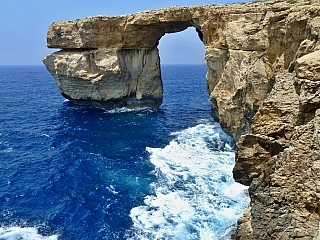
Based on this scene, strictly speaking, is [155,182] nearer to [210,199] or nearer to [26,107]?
[210,199]

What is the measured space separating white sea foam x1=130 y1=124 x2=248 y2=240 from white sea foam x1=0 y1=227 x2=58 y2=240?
5645 mm

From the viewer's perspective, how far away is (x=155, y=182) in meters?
23.3

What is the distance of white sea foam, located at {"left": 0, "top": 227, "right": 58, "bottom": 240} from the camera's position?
16953 millimetres

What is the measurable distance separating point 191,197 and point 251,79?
954 cm

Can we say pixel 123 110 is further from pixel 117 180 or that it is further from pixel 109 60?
pixel 117 180

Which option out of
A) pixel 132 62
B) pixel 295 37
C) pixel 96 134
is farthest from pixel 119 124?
pixel 295 37

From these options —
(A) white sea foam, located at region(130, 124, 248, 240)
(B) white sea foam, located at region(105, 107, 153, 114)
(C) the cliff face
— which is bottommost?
(A) white sea foam, located at region(130, 124, 248, 240)

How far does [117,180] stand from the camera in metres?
23.9

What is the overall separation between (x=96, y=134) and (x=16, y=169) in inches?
442

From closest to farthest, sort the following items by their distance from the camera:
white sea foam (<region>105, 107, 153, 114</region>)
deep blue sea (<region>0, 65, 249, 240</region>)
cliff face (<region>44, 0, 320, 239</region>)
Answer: cliff face (<region>44, 0, 320, 239</region>) < deep blue sea (<region>0, 65, 249, 240</region>) < white sea foam (<region>105, 107, 153, 114</region>)

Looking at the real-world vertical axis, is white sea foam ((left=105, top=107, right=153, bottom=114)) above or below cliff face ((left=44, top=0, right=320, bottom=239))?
below

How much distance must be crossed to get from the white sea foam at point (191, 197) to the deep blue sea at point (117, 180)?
7 cm

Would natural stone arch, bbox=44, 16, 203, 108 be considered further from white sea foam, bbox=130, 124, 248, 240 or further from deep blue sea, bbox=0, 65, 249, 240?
white sea foam, bbox=130, 124, 248, 240

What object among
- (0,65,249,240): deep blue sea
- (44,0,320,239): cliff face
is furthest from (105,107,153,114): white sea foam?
(0,65,249,240): deep blue sea
